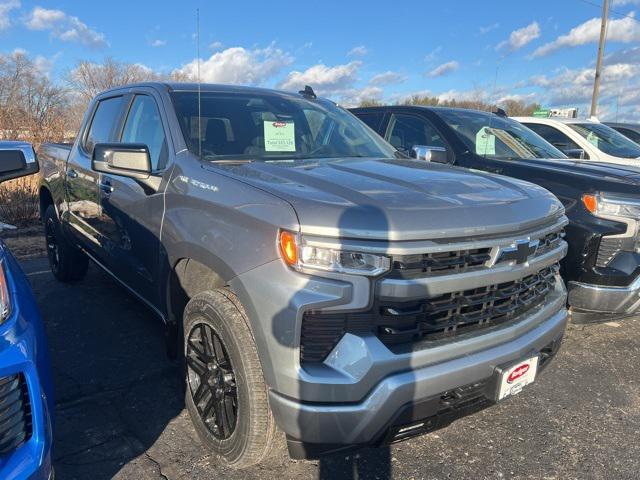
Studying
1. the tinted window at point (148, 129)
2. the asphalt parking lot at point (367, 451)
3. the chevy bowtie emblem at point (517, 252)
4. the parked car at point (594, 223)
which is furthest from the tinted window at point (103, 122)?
the chevy bowtie emblem at point (517, 252)

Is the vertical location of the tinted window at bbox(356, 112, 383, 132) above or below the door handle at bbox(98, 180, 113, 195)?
above

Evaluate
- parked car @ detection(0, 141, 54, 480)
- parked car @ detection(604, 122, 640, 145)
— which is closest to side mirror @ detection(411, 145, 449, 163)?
parked car @ detection(0, 141, 54, 480)

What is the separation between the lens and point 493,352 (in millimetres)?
2162

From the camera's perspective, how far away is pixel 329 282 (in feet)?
6.12

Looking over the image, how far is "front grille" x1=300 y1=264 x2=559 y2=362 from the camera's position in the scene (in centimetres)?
189

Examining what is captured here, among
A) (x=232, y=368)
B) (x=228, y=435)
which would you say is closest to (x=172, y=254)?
(x=232, y=368)

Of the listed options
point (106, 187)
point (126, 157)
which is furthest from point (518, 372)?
point (106, 187)

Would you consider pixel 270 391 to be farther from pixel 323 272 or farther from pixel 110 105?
pixel 110 105

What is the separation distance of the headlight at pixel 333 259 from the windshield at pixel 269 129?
1160 millimetres

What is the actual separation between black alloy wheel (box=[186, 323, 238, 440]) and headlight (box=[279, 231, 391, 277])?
657mm

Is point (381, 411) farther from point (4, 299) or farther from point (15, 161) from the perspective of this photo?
point (15, 161)

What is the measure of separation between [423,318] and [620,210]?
2.45 metres

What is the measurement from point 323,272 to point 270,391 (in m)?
0.52

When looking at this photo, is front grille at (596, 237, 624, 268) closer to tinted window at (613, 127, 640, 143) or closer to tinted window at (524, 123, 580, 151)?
tinted window at (524, 123, 580, 151)
